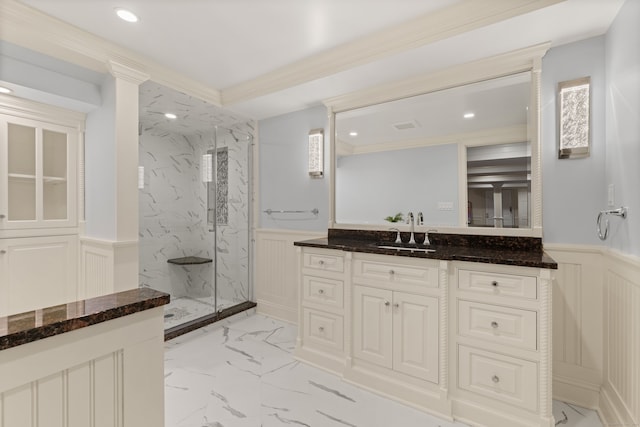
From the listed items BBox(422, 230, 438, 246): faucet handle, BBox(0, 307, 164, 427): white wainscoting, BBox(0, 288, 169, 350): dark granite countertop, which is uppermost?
BBox(422, 230, 438, 246): faucet handle

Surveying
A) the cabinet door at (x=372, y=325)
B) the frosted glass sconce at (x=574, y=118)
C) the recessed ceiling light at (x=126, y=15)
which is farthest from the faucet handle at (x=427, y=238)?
the recessed ceiling light at (x=126, y=15)

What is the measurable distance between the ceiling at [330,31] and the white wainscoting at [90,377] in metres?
1.93

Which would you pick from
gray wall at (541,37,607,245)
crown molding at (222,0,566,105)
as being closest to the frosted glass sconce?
gray wall at (541,37,607,245)

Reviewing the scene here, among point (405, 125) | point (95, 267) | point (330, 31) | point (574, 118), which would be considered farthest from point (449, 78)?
point (95, 267)

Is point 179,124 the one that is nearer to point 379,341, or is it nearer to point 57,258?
point 57,258

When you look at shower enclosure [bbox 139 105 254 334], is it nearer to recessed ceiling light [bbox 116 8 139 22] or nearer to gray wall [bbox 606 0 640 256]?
recessed ceiling light [bbox 116 8 139 22]

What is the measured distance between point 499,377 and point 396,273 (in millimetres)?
818

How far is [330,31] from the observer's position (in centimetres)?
221

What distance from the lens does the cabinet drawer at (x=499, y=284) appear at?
1.72 metres

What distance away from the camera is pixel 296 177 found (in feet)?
11.3

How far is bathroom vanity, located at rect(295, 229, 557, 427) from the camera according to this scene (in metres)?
1.73

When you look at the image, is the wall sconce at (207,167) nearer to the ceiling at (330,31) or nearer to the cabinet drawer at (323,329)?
the ceiling at (330,31)

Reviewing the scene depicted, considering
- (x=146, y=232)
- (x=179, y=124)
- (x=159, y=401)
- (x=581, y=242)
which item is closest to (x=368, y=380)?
(x=159, y=401)

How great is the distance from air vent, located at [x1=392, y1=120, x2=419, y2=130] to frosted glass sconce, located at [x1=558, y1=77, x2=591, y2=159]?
3.22 feet
